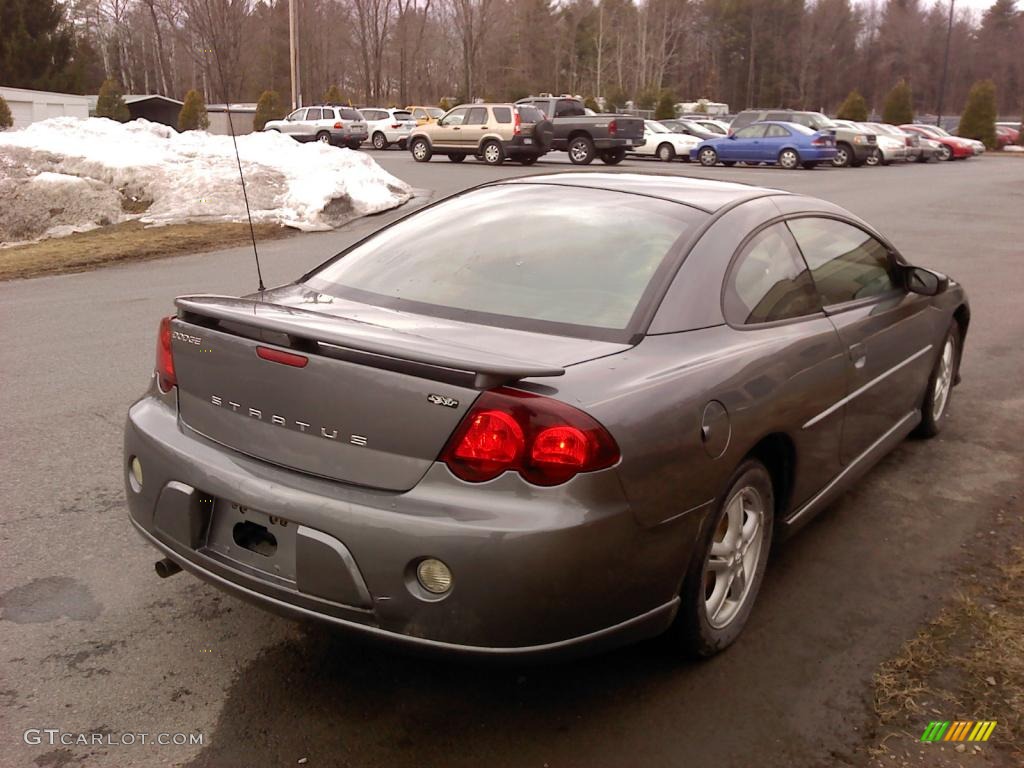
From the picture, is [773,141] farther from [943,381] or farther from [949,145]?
[943,381]

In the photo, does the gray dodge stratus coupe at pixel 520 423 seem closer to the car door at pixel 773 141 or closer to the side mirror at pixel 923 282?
the side mirror at pixel 923 282

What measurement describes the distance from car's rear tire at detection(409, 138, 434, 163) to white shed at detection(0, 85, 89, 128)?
14.4 meters

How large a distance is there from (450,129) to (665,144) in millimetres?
8367

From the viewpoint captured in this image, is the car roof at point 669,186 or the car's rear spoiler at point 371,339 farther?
the car roof at point 669,186

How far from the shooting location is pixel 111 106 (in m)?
37.9

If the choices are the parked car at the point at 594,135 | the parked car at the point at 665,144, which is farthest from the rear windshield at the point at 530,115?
the parked car at the point at 665,144

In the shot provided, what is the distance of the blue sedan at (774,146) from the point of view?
28.8m

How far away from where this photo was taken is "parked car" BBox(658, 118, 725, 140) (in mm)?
34000

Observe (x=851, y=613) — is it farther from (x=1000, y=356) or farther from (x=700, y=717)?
(x=1000, y=356)

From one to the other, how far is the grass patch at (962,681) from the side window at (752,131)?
28129 millimetres

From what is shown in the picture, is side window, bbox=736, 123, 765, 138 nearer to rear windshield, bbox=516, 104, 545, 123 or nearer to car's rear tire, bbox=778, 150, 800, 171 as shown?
car's rear tire, bbox=778, 150, 800, 171

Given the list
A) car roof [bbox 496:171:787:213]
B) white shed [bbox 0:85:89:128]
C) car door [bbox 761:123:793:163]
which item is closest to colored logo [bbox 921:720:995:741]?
car roof [bbox 496:171:787:213]

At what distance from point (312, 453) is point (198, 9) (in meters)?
4.21

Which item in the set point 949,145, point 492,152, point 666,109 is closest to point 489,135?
point 492,152
